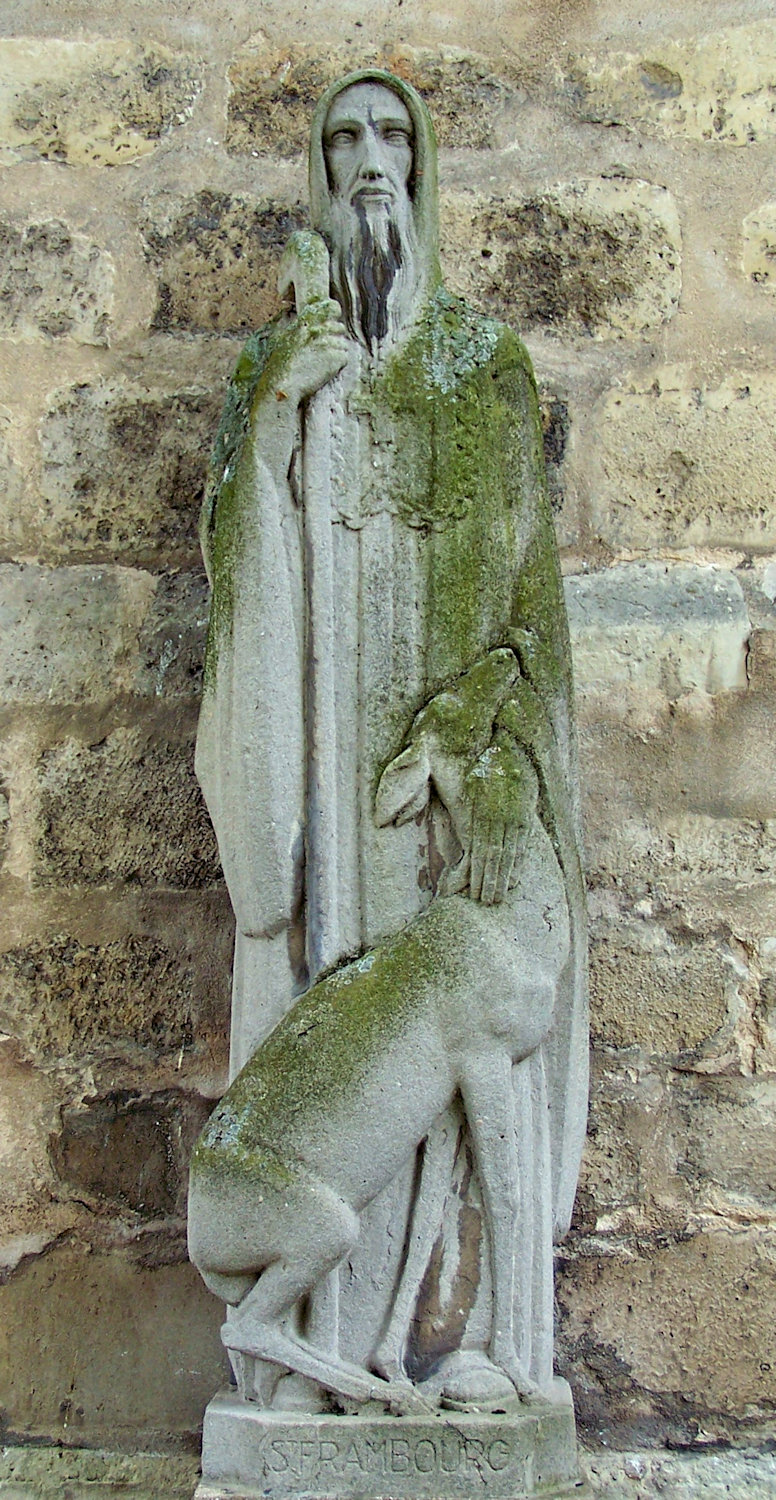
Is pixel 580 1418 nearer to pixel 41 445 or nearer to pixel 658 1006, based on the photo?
pixel 658 1006

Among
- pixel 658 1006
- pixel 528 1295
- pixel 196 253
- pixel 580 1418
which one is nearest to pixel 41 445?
pixel 196 253

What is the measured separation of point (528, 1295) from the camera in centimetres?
208

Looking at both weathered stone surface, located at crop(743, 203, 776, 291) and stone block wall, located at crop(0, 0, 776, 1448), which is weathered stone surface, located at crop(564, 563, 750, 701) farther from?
weathered stone surface, located at crop(743, 203, 776, 291)

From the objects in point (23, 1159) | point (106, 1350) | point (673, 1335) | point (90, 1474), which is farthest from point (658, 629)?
point (90, 1474)

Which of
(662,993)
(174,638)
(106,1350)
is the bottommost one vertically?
(106,1350)

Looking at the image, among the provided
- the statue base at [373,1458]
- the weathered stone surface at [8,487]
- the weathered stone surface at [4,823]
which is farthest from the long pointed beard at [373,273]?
the statue base at [373,1458]

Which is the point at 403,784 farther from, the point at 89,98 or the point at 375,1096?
the point at 89,98

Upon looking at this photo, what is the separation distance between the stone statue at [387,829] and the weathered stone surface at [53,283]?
0.67 meters

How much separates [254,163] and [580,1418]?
225cm

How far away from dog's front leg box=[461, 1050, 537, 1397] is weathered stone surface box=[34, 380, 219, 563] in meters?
1.18

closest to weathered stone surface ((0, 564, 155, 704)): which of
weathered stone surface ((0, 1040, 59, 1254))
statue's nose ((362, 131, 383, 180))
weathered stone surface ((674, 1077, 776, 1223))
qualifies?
weathered stone surface ((0, 1040, 59, 1254))

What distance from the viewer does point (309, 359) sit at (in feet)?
7.27

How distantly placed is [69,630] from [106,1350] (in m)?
1.19

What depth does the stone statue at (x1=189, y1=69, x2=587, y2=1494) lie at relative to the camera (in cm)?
202
